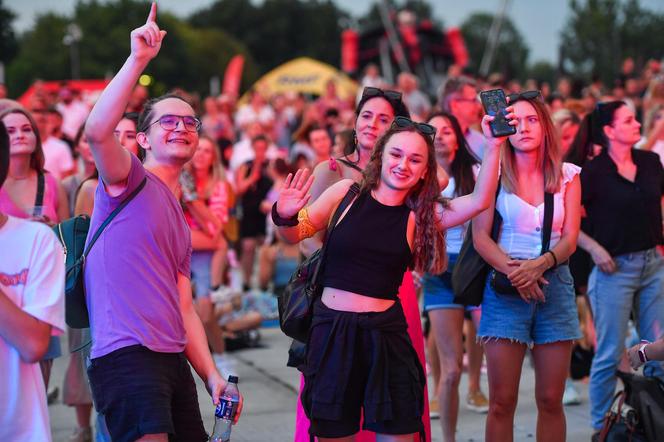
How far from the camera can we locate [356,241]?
15.2ft

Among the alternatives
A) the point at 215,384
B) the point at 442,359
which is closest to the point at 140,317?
the point at 215,384

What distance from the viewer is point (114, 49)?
9419 cm

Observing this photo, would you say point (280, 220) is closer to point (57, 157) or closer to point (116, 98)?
point (116, 98)

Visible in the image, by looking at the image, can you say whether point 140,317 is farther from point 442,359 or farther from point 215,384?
point 442,359

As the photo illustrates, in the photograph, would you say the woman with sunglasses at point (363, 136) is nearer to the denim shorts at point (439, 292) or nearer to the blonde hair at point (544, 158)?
the blonde hair at point (544, 158)

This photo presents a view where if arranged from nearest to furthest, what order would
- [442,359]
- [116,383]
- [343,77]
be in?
[116,383] → [442,359] → [343,77]

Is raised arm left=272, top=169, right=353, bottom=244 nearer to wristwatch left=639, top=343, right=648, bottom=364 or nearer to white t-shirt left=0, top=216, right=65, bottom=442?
white t-shirt left=0, top=216, right=65, bottom=442

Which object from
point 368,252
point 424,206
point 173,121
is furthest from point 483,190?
point 173,121

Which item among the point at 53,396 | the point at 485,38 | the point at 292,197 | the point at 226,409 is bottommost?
the point at 53,396

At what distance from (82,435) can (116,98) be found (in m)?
3.58

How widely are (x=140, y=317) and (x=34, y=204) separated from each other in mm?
2715

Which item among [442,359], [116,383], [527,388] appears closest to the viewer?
[116,383]

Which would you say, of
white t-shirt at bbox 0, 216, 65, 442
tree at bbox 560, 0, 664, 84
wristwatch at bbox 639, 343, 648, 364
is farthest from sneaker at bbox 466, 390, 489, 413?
tree at bbox 560, 0, 664, 84

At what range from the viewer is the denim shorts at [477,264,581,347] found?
5.54 m
